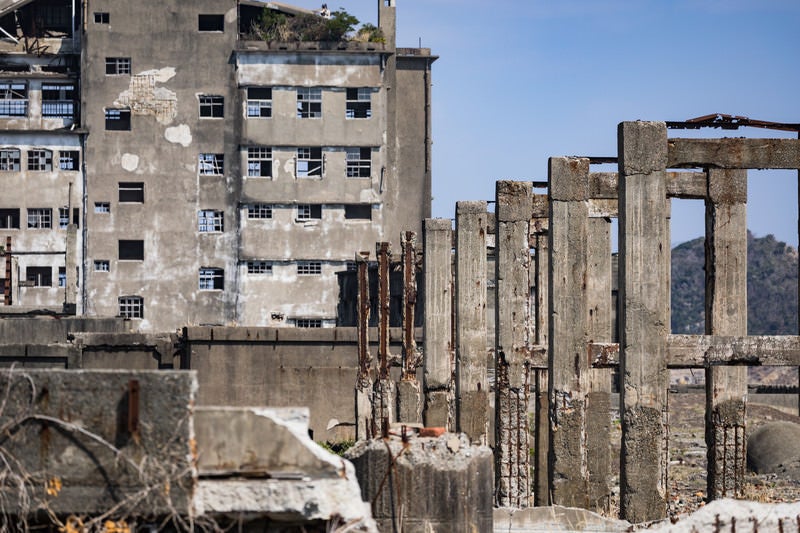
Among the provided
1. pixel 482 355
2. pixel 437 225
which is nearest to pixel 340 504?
pixel 482 355

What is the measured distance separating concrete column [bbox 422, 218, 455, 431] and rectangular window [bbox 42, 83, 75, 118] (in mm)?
39056

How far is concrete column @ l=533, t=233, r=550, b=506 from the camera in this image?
739 inches

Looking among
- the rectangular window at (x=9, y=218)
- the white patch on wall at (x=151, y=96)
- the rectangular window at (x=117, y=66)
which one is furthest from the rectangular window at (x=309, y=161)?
the rectangular window at (x=9, y=218)

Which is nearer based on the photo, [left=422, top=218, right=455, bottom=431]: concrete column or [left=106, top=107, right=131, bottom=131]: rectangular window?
[left=422, top=218, right=455, bottom=431]: concrete column

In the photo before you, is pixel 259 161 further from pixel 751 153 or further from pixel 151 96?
pixel 751 153

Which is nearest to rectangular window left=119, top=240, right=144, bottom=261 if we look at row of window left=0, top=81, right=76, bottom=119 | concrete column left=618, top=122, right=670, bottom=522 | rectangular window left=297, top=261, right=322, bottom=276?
row of window left=0, top=81, right=76, bottom=119

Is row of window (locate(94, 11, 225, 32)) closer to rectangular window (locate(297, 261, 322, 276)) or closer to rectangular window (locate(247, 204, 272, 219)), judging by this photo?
rectangular window (locate(247, 204, 272, 219))

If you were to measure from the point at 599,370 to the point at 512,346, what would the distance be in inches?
65.4

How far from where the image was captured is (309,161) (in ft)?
185

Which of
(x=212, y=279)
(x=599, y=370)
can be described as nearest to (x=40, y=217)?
(x=212, y=279)

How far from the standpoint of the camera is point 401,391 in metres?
24.6

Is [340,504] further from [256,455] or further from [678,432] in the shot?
[678,432]

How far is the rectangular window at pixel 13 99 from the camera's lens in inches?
2256

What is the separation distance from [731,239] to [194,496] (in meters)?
9.72
